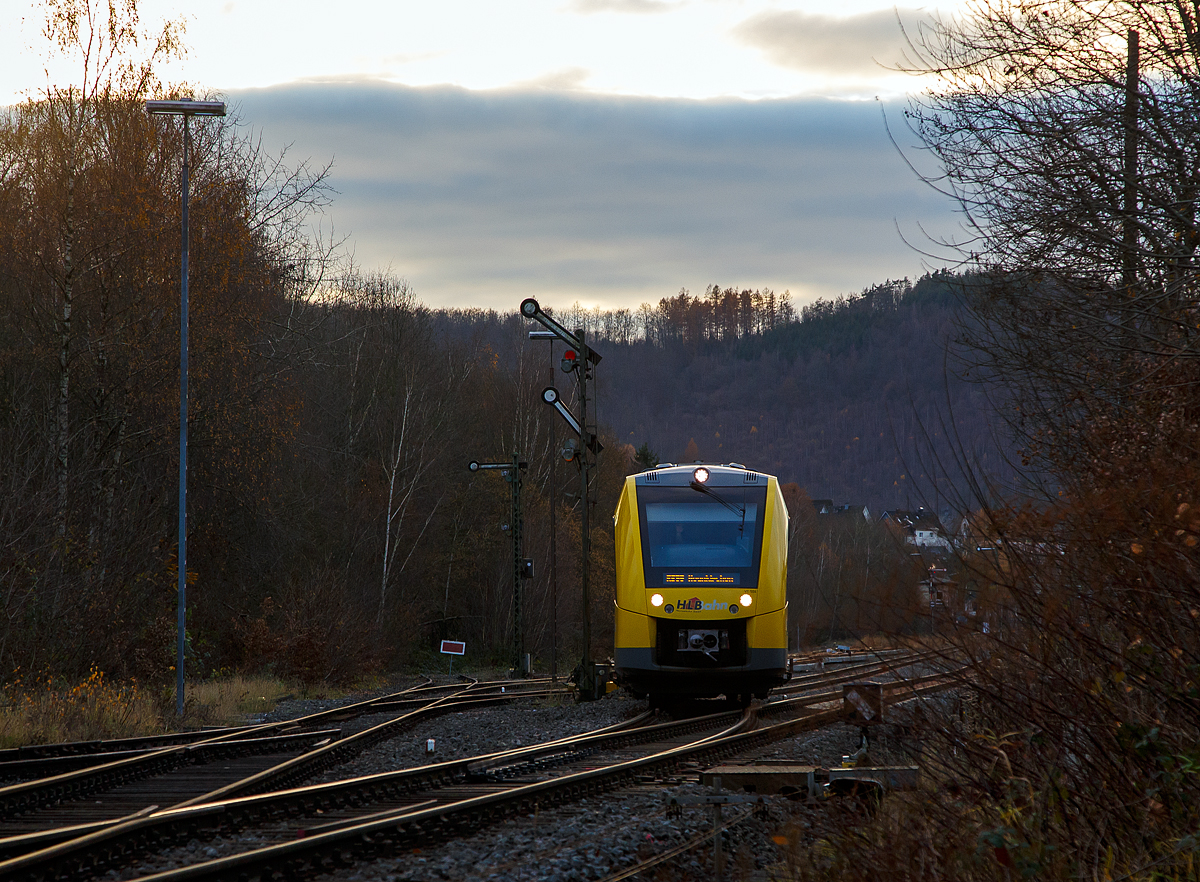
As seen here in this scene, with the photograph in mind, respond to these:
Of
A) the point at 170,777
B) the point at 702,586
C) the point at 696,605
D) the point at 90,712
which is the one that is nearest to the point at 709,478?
the point at 702,586

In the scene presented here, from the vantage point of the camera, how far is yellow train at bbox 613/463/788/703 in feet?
44.3

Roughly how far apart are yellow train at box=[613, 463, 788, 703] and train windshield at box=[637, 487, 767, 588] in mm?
12

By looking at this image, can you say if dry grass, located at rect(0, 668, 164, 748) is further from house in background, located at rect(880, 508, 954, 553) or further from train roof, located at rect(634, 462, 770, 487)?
house in background, located at rect(880, 508, 954, 553)

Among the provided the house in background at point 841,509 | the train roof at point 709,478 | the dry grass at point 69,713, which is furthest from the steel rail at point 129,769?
the house in background at point 841,509

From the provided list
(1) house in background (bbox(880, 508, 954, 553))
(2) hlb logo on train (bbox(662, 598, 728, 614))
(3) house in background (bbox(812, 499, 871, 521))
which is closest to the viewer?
(1) house in background (bbox(880, 508, 954, 553))

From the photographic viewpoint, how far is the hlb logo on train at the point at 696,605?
13469 millimetres

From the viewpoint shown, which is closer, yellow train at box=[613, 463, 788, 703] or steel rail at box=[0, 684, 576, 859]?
steel rail at box=[0, 684, 576, 859]

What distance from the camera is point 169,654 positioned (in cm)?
2383

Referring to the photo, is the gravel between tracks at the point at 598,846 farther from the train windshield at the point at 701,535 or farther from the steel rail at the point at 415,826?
the train windshield at the point at 701,535

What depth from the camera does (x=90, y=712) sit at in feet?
44.8

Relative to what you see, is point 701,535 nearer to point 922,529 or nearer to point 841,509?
point 922,529

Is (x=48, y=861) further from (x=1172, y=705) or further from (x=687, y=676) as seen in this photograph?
(x=687, y=676)

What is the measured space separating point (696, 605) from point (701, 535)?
90 cm

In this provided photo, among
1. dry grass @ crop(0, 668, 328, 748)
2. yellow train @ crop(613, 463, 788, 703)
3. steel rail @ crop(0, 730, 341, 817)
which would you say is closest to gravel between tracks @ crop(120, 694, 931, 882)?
steel rail @ crop(0, 730, 341, 817)
